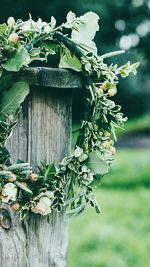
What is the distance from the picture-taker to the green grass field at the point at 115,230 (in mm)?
5340

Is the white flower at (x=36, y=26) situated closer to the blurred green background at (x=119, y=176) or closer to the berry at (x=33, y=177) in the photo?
the berry at (x=33, y=177)

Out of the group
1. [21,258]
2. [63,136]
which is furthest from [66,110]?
[21,258]

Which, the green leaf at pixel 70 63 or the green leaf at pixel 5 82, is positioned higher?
the green leaf at pixel 70 63

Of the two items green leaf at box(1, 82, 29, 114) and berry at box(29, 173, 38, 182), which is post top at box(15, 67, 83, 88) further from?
berry at box(29, 173, 38, 182)

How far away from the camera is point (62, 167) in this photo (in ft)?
6.38

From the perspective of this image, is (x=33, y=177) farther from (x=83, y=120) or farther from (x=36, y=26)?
(x=36, y=26)

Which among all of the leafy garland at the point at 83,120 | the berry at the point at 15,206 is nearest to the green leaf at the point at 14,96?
the leafy garland at the point at 83,120

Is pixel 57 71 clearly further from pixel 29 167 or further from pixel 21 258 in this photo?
pixel 21 258

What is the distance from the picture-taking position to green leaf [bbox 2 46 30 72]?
5.82 ft

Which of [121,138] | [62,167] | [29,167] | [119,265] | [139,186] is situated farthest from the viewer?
[121,138]

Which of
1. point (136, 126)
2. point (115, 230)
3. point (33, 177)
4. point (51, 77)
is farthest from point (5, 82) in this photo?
point (136, 126)

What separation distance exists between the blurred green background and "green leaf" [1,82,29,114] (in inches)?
132

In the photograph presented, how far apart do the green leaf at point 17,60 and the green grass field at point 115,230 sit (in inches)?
89.4

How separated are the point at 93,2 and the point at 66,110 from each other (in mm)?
13947
